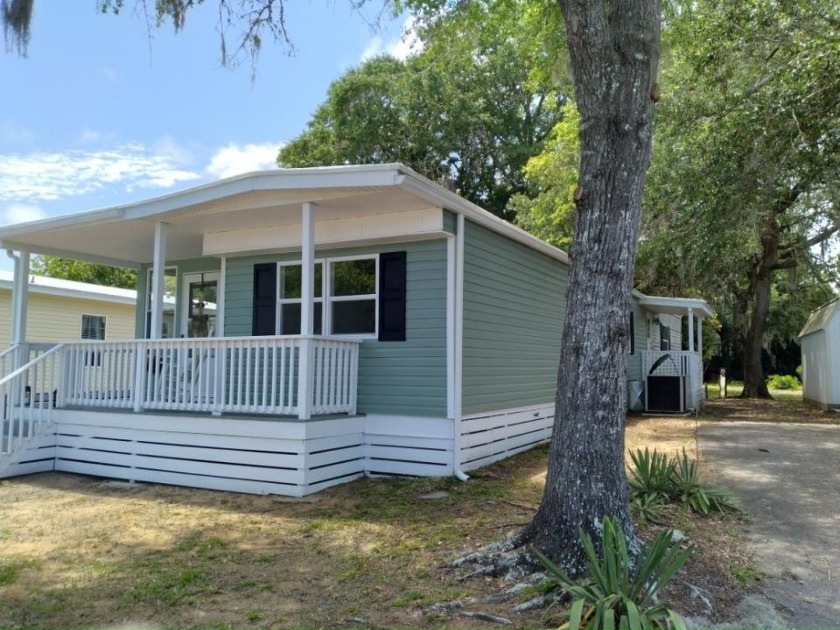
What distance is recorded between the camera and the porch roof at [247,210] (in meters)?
6.51

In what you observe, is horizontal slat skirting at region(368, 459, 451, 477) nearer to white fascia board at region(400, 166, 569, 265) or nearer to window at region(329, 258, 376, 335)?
window at region(329, 258, 376, 335)

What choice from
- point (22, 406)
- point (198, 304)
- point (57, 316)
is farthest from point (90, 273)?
point (22, 406)

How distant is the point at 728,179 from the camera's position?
11.2m

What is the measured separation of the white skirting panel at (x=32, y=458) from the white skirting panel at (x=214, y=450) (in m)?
0.09

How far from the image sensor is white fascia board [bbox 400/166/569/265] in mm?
6441

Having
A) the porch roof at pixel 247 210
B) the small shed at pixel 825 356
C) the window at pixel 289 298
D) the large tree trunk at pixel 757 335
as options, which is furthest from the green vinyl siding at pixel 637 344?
the window at pixel 289 298

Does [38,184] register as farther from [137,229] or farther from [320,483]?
[320,483]

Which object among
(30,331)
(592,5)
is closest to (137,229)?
(592,5)

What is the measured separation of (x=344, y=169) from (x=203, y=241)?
3.76 metres

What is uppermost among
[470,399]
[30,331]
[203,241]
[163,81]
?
[163,81]

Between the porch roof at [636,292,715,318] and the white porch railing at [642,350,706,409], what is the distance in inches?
42.8

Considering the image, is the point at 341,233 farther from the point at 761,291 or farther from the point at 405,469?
the point at 761,291

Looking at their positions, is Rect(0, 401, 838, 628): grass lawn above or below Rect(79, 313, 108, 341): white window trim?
below

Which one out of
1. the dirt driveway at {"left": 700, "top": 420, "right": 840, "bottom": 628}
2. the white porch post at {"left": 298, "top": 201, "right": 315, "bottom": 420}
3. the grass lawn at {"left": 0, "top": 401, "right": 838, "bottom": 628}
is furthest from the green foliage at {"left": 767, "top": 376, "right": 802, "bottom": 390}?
the white porch post at {"left": 298, "top": 201, "right": 315, "bottom": 420}
